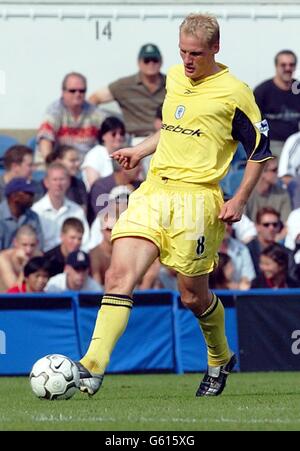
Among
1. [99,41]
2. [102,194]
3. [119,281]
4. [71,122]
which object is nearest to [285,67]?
[99,41]

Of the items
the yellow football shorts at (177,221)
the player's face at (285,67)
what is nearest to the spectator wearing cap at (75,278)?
the player's face at (285,67)

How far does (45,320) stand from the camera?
42.5 feet

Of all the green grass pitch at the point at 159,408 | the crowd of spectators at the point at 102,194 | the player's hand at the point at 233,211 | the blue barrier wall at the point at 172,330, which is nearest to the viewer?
the green grass pitch at the point at 159,408

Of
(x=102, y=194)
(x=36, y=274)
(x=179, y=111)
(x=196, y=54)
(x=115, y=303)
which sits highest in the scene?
(x=196, y=54)

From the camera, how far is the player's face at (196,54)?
8.84 m

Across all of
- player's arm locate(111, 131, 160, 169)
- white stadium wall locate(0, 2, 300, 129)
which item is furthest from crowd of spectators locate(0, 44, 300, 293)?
player's arm locate(111, 131, 160, 169)

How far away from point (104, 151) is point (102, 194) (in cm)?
82

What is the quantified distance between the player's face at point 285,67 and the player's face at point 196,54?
6447mm

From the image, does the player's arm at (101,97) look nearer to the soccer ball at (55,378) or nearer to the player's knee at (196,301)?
the player's knee at (196,301)

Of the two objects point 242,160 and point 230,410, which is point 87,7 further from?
point 230,410

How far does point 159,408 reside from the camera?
8.31 meters

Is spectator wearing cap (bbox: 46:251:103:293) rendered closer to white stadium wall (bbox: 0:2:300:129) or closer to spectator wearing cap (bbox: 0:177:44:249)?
spectator wearing cap (bbox: 0:177:44:249)

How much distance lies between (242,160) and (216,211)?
22.2 feet

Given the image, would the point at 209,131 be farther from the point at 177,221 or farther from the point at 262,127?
the point at 177,221
